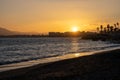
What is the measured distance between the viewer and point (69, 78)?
14.6 m

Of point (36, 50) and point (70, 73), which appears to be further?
point (36, 50)

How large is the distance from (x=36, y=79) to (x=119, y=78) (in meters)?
4.70

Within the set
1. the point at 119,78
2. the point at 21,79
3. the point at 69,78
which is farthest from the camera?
the point at 21,79

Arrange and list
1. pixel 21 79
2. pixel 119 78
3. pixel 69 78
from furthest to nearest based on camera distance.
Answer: pixel 21 79 < pixel 69 78 < pixel 119 78

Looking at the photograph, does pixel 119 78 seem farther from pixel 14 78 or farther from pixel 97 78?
pixel 14 78

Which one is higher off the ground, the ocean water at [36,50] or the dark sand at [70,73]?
the dark sand at [70,73]

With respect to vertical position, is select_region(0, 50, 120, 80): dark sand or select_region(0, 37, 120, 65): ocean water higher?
select_region(0, 50, 120, 80): dark sand

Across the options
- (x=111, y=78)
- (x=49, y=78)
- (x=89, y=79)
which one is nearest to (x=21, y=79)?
(x=49, y=78)

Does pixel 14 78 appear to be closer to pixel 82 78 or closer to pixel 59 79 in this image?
pixel 59 79

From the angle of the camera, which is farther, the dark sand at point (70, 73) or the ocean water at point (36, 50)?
the ocean water at point (36, 50)

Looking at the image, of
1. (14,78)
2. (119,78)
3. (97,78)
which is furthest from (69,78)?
(14,78)

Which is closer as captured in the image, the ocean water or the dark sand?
the dark sand

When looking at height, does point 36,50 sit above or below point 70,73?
below

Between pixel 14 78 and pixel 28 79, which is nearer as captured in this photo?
pixel 28 79
